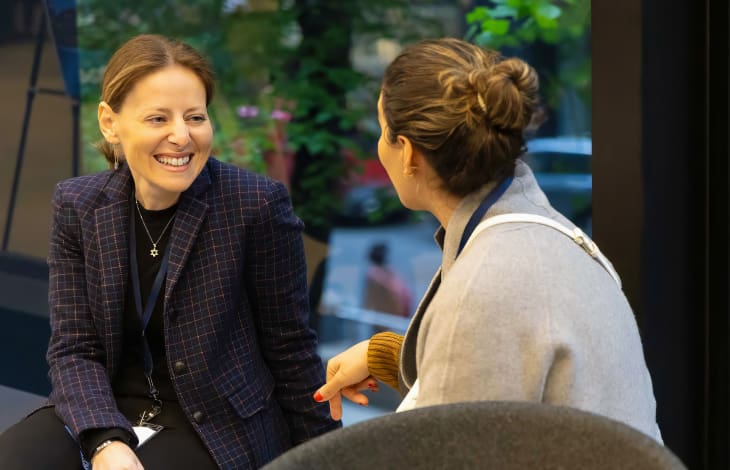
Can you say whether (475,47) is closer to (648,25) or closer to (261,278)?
(648,25)

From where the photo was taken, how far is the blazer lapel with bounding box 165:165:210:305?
220 cm

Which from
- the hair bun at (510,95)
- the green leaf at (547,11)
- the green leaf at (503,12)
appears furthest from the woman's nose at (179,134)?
the green leaf at (503,12)

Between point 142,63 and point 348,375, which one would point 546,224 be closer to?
point 348,375

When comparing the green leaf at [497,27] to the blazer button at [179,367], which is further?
the green leaf at [497,27]

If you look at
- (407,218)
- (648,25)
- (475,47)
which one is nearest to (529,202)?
(475,47)

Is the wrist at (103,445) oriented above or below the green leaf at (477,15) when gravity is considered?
below

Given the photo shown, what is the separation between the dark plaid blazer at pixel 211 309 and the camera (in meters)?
2.21

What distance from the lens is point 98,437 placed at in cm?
212

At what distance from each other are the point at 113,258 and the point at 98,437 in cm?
37

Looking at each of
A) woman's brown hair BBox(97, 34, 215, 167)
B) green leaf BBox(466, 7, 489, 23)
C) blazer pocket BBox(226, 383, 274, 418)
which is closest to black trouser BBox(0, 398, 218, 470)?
blazer pocket BBox(226, 383, 274, 418)

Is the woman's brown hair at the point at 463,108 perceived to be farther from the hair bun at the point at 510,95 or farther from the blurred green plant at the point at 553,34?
the blurred green plant at the point at 553,34

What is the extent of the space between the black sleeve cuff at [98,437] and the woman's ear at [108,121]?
24.4 inches

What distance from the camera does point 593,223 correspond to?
2.26m

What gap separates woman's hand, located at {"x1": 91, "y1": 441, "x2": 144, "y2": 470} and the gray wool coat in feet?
2.66
